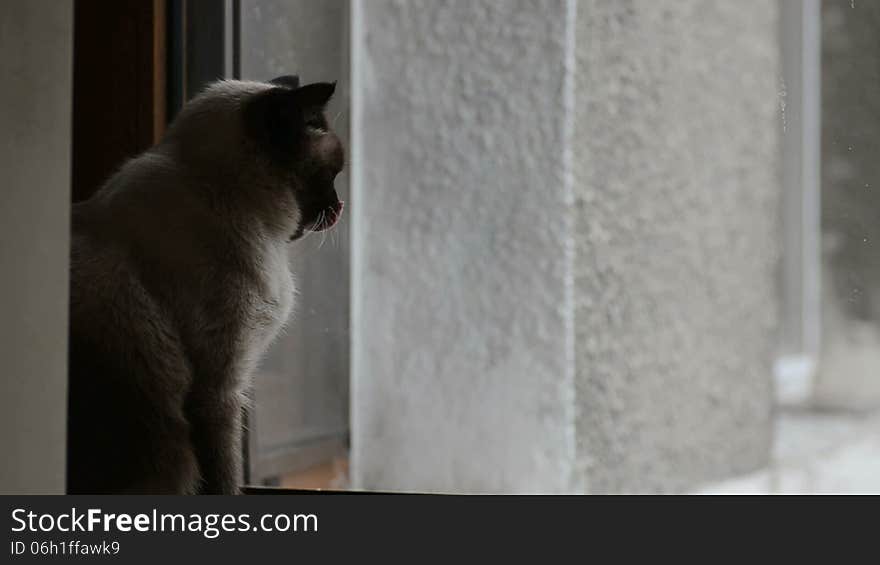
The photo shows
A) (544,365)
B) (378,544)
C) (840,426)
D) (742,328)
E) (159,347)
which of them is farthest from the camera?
(840,426)

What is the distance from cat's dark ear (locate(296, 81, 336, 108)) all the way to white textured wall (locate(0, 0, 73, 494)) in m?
0.19

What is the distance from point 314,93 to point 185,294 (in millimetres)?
197

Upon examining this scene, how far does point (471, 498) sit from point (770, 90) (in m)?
1.66

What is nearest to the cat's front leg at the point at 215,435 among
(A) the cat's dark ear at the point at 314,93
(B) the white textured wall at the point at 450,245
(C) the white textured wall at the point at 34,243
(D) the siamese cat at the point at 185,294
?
(D) the siamese cat at the point at 185,294

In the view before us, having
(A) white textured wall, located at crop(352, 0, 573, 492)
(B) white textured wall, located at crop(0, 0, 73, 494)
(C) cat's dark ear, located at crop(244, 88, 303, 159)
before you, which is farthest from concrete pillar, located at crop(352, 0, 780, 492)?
(B) white textured wall, located at crop(0, 0, 73, 494)

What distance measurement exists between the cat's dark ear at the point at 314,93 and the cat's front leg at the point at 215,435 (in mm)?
250

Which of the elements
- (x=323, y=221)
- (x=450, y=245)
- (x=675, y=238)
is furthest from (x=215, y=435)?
(x=675, y=238)

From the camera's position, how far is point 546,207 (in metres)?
1.44

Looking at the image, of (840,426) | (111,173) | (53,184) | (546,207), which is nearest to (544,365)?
(546,207)

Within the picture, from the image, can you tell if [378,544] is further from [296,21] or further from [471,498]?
[296,21]

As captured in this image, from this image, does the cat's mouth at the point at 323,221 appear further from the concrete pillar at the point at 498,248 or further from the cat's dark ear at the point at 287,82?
the concrete pillar at the point at 498,248

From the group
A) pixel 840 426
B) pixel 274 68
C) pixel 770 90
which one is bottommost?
pixel 840 426

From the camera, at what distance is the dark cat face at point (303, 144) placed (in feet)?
2.51

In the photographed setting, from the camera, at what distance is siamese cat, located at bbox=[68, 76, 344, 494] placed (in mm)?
719
